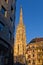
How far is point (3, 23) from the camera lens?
105 feet

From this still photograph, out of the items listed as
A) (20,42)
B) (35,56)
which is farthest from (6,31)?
(20,42)

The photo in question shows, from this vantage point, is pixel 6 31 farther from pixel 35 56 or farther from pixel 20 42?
pixel 20 42

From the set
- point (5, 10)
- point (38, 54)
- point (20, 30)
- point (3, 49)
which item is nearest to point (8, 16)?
point (5, 10)

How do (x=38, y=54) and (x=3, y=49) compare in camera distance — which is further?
(x=38, y=54)

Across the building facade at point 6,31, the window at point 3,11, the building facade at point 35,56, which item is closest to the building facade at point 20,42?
the building facade at point 35,56

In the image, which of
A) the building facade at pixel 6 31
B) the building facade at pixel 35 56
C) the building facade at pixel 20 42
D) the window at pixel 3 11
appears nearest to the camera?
the building facade at pixel 6 31

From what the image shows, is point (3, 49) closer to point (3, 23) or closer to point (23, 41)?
point (3, 23)

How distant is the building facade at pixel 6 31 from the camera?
105 ft

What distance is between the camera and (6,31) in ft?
109

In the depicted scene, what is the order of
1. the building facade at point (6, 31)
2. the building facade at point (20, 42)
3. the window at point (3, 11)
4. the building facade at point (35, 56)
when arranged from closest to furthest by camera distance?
the building facade at point (6, 31) < the window at point (3, 11) < the building facade at point (35, 56) < the building facade at point (20, 42)

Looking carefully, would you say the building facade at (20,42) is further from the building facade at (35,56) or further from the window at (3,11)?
the window at (3,11)

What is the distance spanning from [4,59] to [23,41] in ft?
368

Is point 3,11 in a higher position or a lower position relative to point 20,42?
lower

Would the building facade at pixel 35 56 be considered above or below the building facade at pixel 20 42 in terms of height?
below
